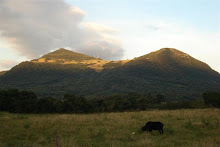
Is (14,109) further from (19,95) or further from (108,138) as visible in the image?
(108,138)

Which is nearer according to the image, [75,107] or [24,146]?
[24,146]

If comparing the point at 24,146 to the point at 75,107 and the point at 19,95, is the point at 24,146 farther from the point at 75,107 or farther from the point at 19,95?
the point at 19,95

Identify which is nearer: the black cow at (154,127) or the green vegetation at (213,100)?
the black cow at (154,127)

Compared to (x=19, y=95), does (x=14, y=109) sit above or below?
below

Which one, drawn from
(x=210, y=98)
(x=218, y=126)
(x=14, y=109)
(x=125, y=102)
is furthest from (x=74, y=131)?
(x=210, y=98)

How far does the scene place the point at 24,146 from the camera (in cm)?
951

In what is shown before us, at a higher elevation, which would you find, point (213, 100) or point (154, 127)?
point (213, 100)

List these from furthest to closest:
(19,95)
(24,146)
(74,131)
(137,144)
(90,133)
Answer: (19,95)
(74,131)
(90,133)
(137,144)
(24,146)

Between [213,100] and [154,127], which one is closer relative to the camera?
[154,127]

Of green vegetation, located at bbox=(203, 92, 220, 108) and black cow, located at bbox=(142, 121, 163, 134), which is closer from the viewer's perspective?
black cow, located at bbox=(142, 121, 163, 134)

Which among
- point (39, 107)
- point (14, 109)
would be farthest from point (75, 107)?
point (14, 109)

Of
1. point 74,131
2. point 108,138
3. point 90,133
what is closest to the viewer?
point 108,138

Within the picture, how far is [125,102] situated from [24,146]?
156 feet

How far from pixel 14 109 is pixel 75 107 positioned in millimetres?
14915
